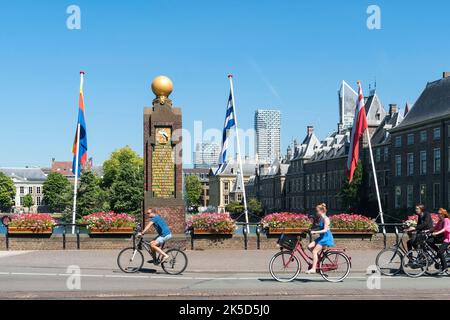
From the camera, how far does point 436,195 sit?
6594 centimetres

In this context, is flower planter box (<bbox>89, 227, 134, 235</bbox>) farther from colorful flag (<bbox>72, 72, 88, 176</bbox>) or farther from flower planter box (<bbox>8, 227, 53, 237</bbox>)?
colorful flag (<bbox>72, 72, 88, 176</bbox>)

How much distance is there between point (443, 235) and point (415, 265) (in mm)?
1196

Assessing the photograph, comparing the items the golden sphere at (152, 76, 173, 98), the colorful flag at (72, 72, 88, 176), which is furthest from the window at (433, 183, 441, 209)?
the golden sphere at (152, 76, 173, 98)

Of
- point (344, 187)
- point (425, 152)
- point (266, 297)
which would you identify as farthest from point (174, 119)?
point (344, 187)

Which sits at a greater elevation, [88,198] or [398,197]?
[398,197]

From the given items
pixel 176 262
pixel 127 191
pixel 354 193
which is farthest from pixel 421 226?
pixel 354 193

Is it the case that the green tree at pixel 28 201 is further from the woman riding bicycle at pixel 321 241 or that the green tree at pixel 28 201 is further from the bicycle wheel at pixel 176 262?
the woman riding bicycle at pixel 321 241

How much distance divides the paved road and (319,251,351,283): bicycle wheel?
215 mm

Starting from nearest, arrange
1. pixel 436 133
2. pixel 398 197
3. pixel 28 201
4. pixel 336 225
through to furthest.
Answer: pixel 336 225
pixel 436 133
pixel 398 197
pixel 28 201

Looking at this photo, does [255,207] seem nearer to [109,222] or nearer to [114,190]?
[114,190]

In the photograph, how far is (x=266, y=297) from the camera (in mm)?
12945

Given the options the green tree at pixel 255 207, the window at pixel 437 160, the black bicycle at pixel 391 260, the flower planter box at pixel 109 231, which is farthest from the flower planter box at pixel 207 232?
the green tree at pixel 255 207

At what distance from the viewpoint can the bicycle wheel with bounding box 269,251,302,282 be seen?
1586 cm

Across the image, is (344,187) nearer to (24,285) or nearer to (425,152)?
(425,152)
